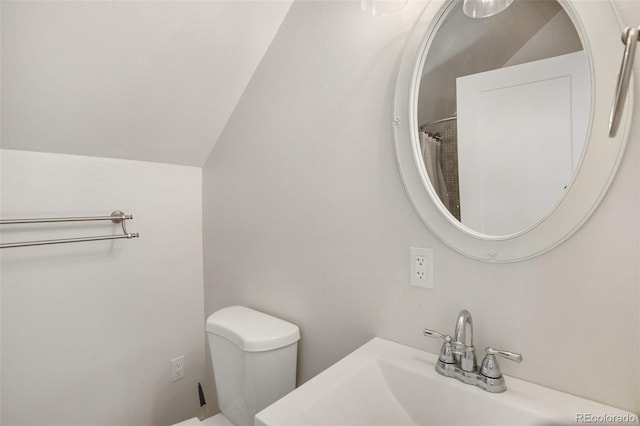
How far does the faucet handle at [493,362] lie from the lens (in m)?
0.77

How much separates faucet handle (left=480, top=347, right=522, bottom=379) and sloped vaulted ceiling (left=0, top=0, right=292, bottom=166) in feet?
4.81

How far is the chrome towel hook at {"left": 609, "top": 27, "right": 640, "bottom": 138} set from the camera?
0.52 metres

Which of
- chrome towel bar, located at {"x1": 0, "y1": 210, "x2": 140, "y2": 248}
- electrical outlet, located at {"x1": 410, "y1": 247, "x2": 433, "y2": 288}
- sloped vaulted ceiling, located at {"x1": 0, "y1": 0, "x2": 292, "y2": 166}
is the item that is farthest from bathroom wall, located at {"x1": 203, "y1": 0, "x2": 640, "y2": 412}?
chrome towel bar, located at {"x1": 0, "y1": 210, "x2": 140, "y2": 248}

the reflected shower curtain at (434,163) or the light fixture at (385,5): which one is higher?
the light fixture at (385,5)

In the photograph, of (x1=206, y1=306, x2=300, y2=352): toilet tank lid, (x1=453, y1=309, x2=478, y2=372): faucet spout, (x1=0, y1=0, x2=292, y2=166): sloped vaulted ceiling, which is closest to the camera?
(x1=453, y1=309, x2=478, y2=372): faucet spout

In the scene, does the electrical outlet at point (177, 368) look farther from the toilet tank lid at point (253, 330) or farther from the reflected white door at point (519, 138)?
the reflected white door at point (519, 138)

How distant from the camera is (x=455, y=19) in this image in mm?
940

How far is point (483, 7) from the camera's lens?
89 cm


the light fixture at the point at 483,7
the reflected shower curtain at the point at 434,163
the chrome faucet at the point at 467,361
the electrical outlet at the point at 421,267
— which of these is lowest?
Answer: the chrome faucet at the point at 467,361

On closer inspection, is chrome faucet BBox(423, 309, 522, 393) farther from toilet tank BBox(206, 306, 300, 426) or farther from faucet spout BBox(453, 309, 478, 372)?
toilet tank BBox(206, 306, 300, 426)

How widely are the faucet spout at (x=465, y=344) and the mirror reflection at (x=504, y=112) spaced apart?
0.25m

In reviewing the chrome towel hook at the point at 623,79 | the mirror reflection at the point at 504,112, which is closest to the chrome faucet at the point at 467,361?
the mirror reflection at the point at 504,112

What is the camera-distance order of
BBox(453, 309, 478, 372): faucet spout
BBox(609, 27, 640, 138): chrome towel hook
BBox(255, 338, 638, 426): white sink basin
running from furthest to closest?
BBox(453, 309, 478, 372): faucet spout
BBox(255, 338, 638, 426): white sink basin
BBox(609, 27, 640, 138): chrome towel hook

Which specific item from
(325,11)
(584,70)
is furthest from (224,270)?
(584,70)
